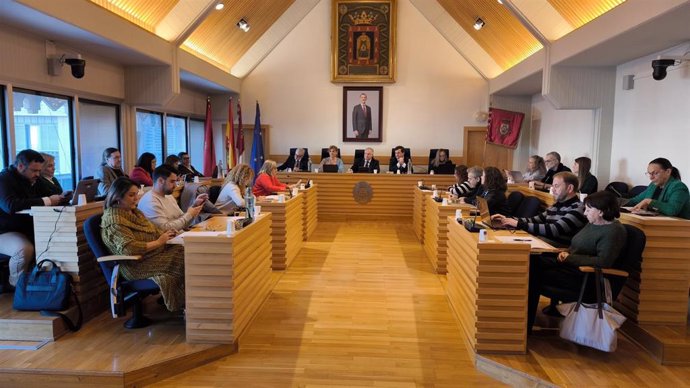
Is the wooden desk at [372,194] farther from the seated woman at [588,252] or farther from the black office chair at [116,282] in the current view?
the black office chair at [116,282]

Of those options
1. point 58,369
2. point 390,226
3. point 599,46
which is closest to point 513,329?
point 58,369

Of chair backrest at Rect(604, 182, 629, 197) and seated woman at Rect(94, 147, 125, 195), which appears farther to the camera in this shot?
chair backrest at Rect(604, 182, 629, 197)

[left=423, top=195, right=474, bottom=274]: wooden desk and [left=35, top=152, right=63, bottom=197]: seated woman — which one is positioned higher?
[left=35, top=152, right=63, bottom=197]: seated woman

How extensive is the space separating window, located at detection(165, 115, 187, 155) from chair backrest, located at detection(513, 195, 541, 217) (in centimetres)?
699

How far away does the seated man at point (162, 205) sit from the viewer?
3.86m

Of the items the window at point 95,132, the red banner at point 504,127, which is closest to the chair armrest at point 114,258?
the window at point 95,132

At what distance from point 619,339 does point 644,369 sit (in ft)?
1.59

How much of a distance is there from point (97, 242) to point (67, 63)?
3.35 meters

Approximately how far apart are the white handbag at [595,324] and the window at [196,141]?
9.39 metres

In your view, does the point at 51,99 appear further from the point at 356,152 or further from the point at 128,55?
the point at 356,152

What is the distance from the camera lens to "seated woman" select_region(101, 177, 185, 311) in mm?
3359

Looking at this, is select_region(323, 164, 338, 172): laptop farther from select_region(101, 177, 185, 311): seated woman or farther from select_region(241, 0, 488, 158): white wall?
select_region(101, 177, 185, 311): seated woman

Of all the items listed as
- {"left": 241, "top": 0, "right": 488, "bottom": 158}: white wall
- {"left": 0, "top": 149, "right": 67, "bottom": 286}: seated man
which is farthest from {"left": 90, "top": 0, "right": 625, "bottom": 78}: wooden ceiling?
{"left": 0, "top": 149, "right": 67, "bottom": 286}: seated man

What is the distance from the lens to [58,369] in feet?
9.79
